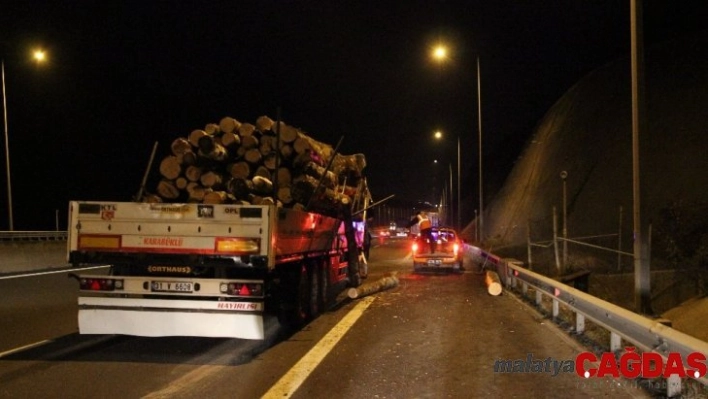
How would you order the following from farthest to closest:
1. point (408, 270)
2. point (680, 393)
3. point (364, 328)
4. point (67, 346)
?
point (408, 270), point (364, 328), point (67, 346), point (680, 393)

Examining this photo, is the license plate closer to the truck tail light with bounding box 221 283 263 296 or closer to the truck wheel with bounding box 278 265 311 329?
the truck tail light with bounding box 221 283 263 296

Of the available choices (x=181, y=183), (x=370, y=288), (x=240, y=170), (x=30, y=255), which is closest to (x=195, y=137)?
(x=181, y=183)

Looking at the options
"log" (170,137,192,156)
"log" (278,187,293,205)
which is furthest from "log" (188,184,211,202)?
"log" (278,187,293,205)

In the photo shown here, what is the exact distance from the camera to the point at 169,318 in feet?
27.9

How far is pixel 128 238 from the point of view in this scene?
28.8 feet

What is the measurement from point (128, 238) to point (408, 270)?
624 inches

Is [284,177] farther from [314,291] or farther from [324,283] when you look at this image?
[314,291]

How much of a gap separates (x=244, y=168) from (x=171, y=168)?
133cm

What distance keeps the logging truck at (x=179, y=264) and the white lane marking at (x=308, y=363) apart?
2.57 ft

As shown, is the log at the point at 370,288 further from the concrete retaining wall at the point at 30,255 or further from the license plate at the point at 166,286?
the concrete retaining wall at the point at 30,255

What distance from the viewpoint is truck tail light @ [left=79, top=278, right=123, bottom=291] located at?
8734 mm

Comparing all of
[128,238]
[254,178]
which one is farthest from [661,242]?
[128,238]

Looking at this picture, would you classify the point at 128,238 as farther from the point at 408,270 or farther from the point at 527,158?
the point at 527,158

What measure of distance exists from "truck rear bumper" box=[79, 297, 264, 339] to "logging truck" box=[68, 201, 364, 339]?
1 cm
